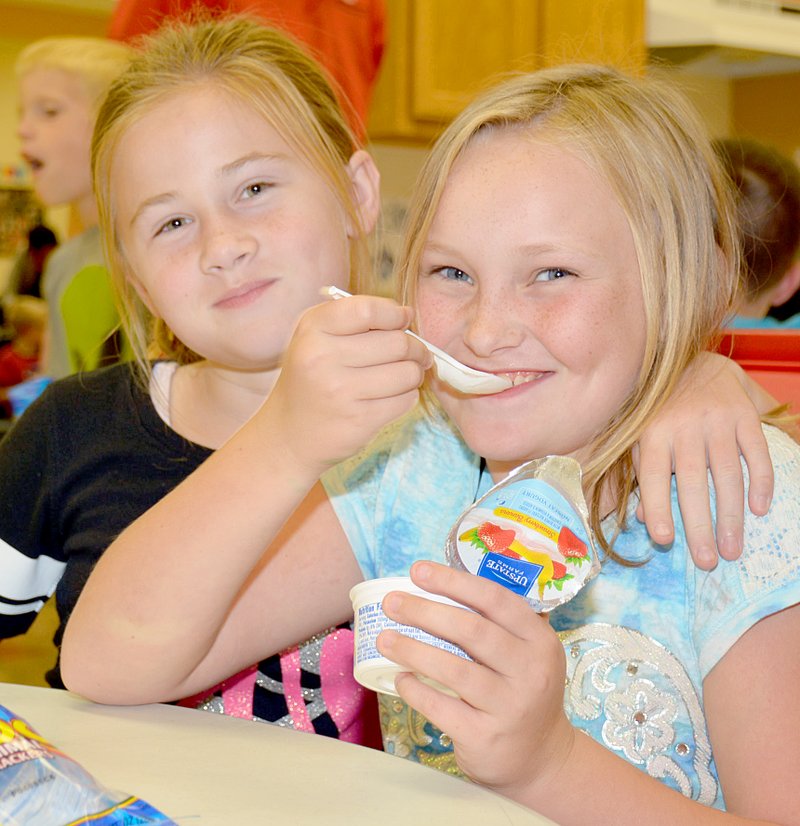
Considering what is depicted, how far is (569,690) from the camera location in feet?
3.02

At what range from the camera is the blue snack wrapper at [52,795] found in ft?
1.75

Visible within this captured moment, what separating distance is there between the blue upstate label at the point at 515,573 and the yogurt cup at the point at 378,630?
4cm

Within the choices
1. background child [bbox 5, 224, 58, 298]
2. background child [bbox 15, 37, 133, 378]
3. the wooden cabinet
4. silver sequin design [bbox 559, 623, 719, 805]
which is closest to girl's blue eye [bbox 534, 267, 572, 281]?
silver sequin design [bbox 559, 623, 719, 805]

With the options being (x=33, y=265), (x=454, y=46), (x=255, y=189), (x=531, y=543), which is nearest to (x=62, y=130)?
(x=255, y=189)

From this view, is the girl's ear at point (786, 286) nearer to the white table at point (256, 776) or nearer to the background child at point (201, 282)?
the background child at point (201, 282)

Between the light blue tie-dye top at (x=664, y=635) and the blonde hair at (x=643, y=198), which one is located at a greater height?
the blonde hair at (x=643, y=198)

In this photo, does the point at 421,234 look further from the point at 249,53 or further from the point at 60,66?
the point at 60,66

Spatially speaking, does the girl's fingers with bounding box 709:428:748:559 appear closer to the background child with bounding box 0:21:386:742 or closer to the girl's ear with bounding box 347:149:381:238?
the background child with bounding box 0:21:386:742

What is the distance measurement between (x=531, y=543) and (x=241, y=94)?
0.75 metres

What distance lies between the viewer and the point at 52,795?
1.78ft

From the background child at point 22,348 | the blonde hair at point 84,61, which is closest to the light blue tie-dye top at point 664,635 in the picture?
the blonde hair at point 84,61

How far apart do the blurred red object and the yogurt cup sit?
0.67 meters

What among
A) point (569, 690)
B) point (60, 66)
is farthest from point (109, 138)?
point (60, 66)

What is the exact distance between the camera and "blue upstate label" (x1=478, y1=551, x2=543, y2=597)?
2.24ft
